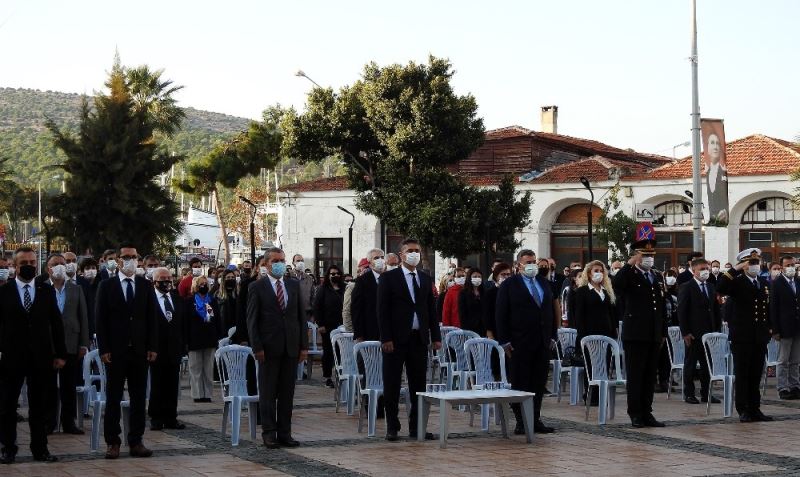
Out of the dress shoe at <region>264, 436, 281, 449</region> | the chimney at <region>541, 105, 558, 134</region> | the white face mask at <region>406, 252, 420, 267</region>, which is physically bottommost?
the dress shoe at <region>264, 436, 281, 449</region>

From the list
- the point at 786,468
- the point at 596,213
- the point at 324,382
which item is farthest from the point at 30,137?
the point at 786,468

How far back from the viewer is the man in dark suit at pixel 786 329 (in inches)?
691

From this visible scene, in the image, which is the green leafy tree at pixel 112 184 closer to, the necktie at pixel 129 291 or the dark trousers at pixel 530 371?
the dark trousers at pixel 530 371

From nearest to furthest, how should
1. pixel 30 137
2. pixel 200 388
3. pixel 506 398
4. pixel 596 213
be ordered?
1. pixel 506 398
2. pixel 200 388
3. pixel 596 213
4. pixel 30 137

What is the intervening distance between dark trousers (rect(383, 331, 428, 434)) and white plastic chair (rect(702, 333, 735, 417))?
3.81 meters

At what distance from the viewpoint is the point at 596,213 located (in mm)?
47438

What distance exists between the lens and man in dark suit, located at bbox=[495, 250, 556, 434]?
522 inches

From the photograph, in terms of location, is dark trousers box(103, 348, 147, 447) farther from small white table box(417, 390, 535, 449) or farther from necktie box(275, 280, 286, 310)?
small white table box(417, 390, 535, 449)

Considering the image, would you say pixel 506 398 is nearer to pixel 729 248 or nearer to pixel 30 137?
pixel 729 248

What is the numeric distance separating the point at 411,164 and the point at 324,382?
22.6m

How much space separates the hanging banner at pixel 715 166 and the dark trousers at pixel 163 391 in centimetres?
1724

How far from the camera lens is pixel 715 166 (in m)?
28.5

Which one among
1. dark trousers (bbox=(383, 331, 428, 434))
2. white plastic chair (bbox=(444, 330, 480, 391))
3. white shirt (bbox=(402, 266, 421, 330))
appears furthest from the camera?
white plastic chair (bbox=(444, 330, 480, 391))

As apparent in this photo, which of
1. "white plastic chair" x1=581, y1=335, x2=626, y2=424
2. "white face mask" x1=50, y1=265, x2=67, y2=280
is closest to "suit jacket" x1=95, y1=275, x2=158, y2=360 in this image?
"white face mask" x1=50, y1=265, x2=67, y2=280
